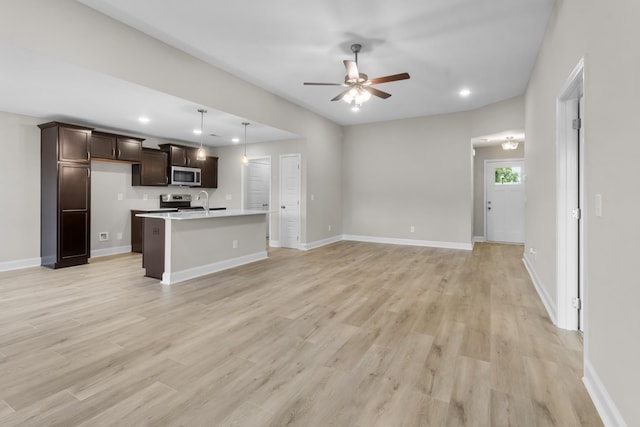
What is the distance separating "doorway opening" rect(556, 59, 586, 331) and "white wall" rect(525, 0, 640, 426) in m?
0.48

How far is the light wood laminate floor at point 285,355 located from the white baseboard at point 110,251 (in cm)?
177

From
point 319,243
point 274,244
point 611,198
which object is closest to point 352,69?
point 611,198

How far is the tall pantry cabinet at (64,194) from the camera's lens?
4992 mm

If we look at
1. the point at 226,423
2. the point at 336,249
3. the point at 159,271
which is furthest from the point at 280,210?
the point at 226,423

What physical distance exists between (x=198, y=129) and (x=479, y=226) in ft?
22.9

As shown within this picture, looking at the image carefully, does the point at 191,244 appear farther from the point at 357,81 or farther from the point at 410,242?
the point at 410,242

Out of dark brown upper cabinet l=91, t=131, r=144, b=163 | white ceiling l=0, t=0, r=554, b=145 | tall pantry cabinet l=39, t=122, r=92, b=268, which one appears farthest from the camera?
dark brown upper cabinet l=91, t=131, r=144, b=163

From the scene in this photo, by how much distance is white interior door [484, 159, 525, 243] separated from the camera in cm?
745

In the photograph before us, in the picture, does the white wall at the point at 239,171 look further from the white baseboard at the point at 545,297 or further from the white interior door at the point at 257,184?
the white baseboard at the point at 545,297

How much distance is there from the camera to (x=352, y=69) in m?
3.54

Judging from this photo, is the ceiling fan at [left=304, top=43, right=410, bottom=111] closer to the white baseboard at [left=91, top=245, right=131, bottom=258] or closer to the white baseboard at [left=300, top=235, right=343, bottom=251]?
the white baseboard at [left=300, top=235, right=343, bottom=251]

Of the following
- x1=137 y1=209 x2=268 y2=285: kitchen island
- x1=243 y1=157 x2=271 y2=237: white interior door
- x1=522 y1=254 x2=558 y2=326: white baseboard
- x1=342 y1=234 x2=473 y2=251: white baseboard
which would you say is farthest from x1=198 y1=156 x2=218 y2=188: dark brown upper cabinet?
x1=522 y1=254 x2=558 y2=326: white baseboard

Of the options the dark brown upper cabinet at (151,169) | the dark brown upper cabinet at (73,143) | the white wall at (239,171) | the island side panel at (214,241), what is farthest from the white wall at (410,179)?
the dark brown upper cabinet at (73,143)

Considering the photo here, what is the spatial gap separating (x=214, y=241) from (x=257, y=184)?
3.71 meters
